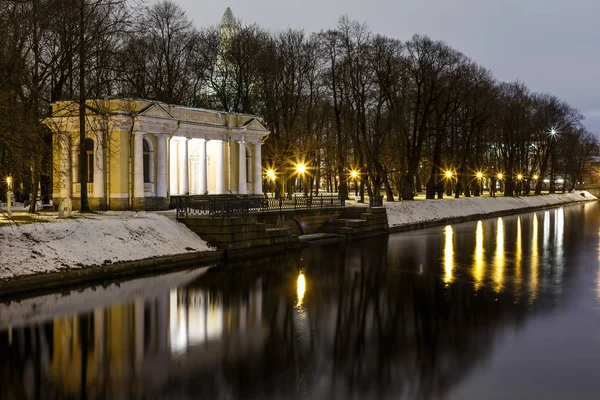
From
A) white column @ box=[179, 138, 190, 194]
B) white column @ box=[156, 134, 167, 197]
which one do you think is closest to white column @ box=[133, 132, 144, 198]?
white column @ box=[156, 134, 167, 197]

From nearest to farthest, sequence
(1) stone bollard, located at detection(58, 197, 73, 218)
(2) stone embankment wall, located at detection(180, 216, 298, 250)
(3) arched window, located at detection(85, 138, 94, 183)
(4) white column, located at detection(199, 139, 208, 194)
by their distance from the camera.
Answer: (1) stone bollard, located at detection(58, 197, 73, 218) → (2) stone embankment wall, located at detection(180, 216, 298, 250) → (3) arched window, located at detection(85, 138, 94, 183) → (4) white column, located at detection(199, 139, 208, 194)

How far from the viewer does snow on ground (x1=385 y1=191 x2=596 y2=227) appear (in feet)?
160

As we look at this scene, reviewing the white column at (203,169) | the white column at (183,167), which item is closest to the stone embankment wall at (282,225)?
the white column at (183,167)

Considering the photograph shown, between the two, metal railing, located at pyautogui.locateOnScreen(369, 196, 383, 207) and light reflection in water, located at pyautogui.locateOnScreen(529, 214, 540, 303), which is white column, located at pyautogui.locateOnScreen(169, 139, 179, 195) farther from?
light reflection in water, located at pyautogui.locateOnScreen(529, 214, 540, 303)

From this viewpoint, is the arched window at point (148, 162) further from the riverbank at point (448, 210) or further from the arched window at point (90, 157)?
the riverbank at point (448, 210)

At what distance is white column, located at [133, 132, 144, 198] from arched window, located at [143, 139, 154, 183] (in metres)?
1.42

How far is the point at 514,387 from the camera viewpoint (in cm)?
1055

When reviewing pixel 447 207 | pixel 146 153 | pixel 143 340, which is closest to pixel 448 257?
pixel 146 153

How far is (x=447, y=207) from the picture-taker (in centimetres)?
5672

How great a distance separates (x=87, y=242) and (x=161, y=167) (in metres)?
14.4

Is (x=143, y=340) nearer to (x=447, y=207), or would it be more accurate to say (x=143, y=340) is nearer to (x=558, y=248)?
(x=558, y=248)

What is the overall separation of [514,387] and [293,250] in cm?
2229

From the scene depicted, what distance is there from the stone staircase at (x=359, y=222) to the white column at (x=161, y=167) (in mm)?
10636

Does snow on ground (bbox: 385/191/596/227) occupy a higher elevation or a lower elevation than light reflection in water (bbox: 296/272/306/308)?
higher
